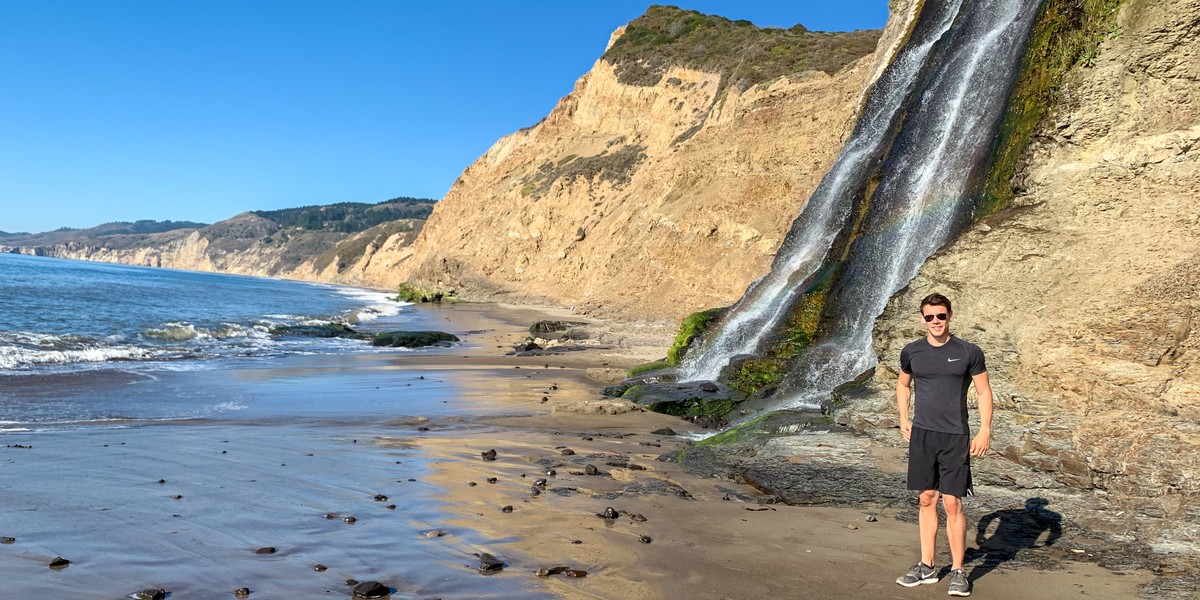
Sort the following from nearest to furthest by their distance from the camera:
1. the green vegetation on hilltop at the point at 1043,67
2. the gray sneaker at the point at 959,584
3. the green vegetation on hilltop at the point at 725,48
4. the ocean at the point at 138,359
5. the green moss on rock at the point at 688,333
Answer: the gray sneaker at the point at 959,584 < the green vegetation on hilltop at the point at 1043,67 < the ocean at the point at 138,359 < the green moss on rock at the point at 688,333 < the green vegetation on hilltop at the point at 725,48

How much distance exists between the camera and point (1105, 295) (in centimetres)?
729

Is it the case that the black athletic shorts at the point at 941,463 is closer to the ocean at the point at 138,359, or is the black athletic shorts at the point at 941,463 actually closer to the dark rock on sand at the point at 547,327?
the ocean at the point at 138,359

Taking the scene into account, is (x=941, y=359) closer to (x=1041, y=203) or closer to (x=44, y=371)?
(x=1041, y=203)

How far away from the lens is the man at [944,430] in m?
5.04

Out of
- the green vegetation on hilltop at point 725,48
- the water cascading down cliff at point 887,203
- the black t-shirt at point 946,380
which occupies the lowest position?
the black t-shirt at point 946,380

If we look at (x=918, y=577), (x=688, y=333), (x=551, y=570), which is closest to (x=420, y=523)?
(x=551, y=570)

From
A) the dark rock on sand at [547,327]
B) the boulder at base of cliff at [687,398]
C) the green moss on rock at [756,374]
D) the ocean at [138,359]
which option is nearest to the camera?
the ocean at [138,359]

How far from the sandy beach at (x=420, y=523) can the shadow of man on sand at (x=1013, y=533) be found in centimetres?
20

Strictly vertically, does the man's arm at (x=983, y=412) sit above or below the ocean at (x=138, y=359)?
above

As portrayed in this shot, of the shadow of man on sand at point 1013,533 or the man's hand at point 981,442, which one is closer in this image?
the man's hand at point 981,442

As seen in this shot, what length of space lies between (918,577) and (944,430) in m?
0.86

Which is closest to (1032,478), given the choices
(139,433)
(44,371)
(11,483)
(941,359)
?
(941,359)

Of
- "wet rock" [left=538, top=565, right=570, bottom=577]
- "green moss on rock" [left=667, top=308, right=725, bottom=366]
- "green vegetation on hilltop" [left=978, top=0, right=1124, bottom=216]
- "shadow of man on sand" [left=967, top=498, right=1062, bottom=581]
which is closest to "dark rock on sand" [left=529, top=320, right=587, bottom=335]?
"green moss on rock" [left=667, top=308, right=725, bottom=366]

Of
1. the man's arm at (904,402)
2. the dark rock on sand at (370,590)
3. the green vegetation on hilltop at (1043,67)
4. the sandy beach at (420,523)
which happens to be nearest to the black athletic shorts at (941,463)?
the man's arm at (904,402)
